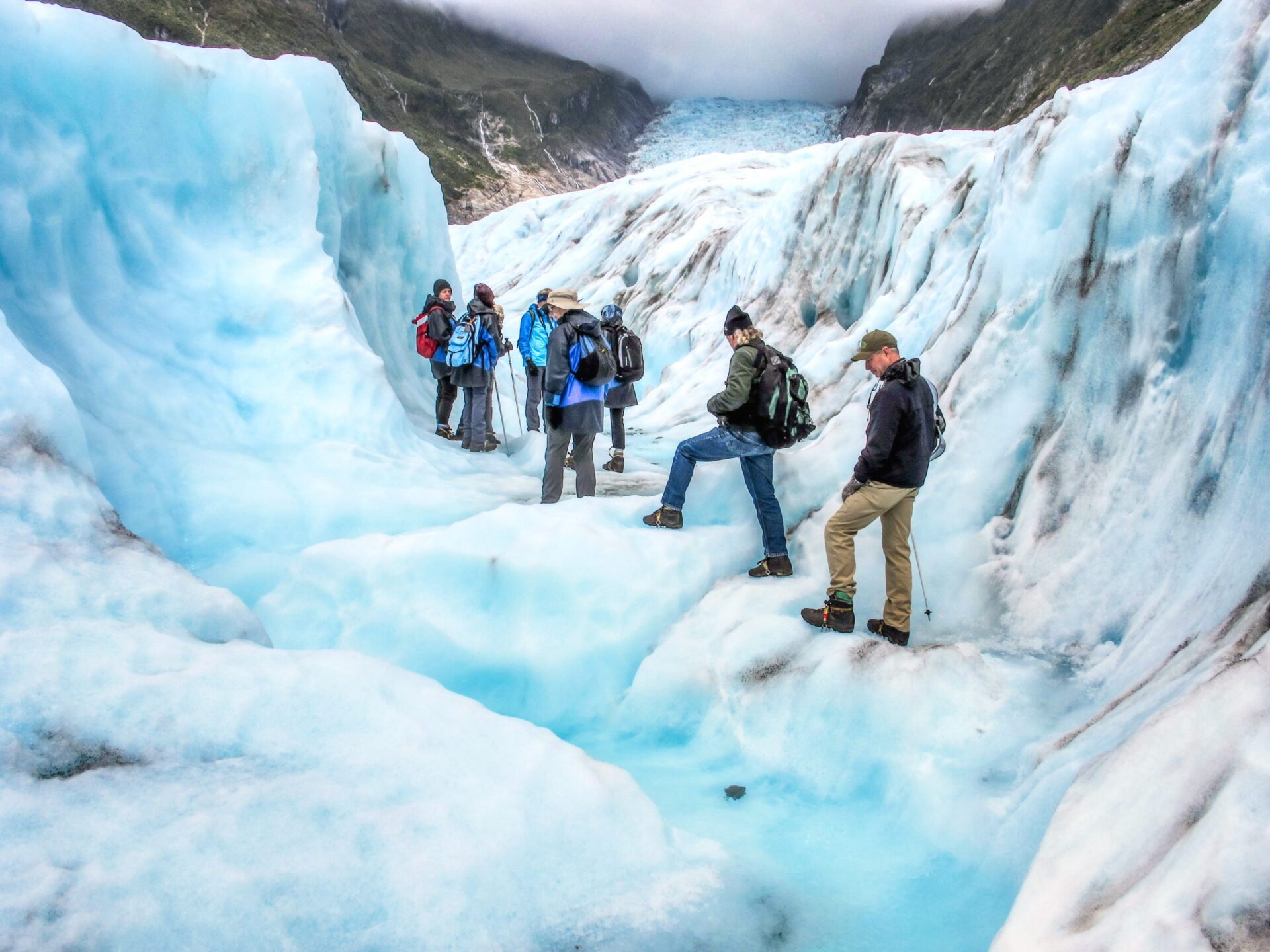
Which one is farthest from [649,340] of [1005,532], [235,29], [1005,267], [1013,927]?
[235,29]

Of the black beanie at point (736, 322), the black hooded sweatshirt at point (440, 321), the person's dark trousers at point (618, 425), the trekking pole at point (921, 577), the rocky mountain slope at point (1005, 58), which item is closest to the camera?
the trekking pole at point (921, 577)

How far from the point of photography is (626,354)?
24.0 feet

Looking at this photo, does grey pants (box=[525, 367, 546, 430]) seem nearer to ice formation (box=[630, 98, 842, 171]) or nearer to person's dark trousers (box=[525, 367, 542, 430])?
person's dark trousers (box=[525, 367, 542, 430])

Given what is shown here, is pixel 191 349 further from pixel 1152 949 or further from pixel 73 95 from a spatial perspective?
pixel 1152 949

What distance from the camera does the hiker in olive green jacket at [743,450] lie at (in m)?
4.31

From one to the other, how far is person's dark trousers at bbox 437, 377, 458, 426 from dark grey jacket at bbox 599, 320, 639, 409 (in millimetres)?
1679

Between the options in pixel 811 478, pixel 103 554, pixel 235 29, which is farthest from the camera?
pixel 235 29

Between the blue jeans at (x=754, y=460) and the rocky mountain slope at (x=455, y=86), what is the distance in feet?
180

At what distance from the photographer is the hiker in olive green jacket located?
4.31 meters

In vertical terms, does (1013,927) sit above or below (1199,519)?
below

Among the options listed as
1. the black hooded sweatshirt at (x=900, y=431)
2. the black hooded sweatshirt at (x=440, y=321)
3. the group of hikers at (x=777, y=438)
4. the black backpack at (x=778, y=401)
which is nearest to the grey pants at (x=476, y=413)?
the black hooded sweatshirt at (x=440, y=321)

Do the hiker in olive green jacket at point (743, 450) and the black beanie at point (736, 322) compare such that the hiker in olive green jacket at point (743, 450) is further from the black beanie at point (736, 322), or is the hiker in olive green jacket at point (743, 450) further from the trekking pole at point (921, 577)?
the trekking pole at point (921, 577)

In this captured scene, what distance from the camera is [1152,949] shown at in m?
1.59

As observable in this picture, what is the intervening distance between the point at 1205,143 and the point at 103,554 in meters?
5.26
